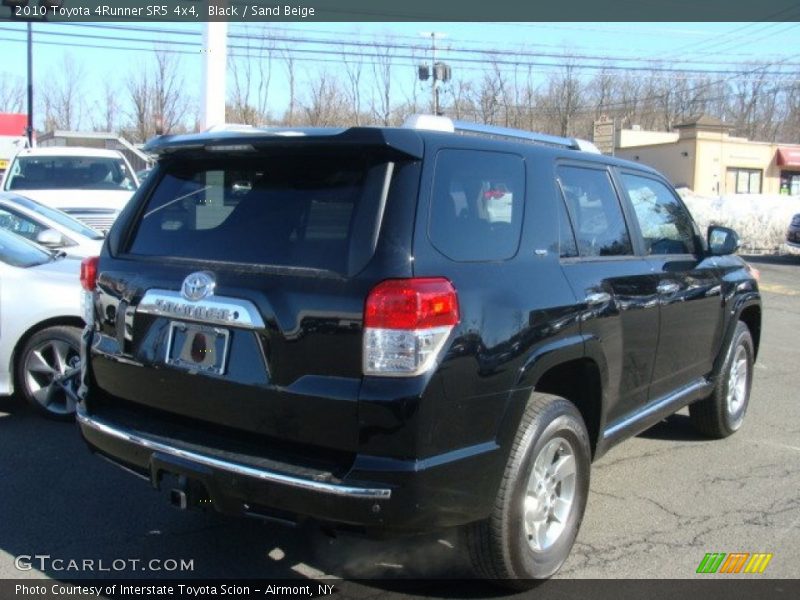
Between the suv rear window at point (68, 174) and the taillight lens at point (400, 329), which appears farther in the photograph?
the suv rear window at point (68, 174)

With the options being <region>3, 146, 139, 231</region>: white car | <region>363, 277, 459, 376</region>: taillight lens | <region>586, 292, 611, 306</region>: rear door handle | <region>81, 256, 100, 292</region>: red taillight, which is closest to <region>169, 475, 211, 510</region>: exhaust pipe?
<region>363, 277, 459, 376</region>: taillight lens

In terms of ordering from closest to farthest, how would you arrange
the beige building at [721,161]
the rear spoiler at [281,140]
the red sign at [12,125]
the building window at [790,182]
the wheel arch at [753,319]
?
the rear spoiler at [281,140] < the wheel arch at [753,319] < the red sign at [12,125] < the beige building at [721,161] < the building window at [790,182]

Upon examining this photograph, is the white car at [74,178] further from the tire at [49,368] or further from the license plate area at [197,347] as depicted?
the license plate area at [197,347]

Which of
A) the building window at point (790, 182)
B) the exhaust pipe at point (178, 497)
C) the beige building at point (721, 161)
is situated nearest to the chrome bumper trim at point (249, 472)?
the exhaust pipe at point (178, 497)

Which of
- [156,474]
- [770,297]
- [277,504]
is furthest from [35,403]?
[770,297]

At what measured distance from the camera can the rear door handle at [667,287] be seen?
4.54 metres

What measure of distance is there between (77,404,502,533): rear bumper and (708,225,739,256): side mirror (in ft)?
9.63

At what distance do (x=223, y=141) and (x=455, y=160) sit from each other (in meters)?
0.98

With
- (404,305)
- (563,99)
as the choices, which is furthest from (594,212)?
(563,99)

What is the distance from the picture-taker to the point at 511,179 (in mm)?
3570

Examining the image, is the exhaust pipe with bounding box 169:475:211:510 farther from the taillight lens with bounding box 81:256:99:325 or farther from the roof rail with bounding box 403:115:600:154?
the roof rail with bounding box 403:115:600:154

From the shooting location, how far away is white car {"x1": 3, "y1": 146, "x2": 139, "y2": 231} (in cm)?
1281

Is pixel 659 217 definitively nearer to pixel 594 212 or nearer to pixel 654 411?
pixel 594 212

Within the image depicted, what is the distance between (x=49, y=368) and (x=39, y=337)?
9.2 inches
